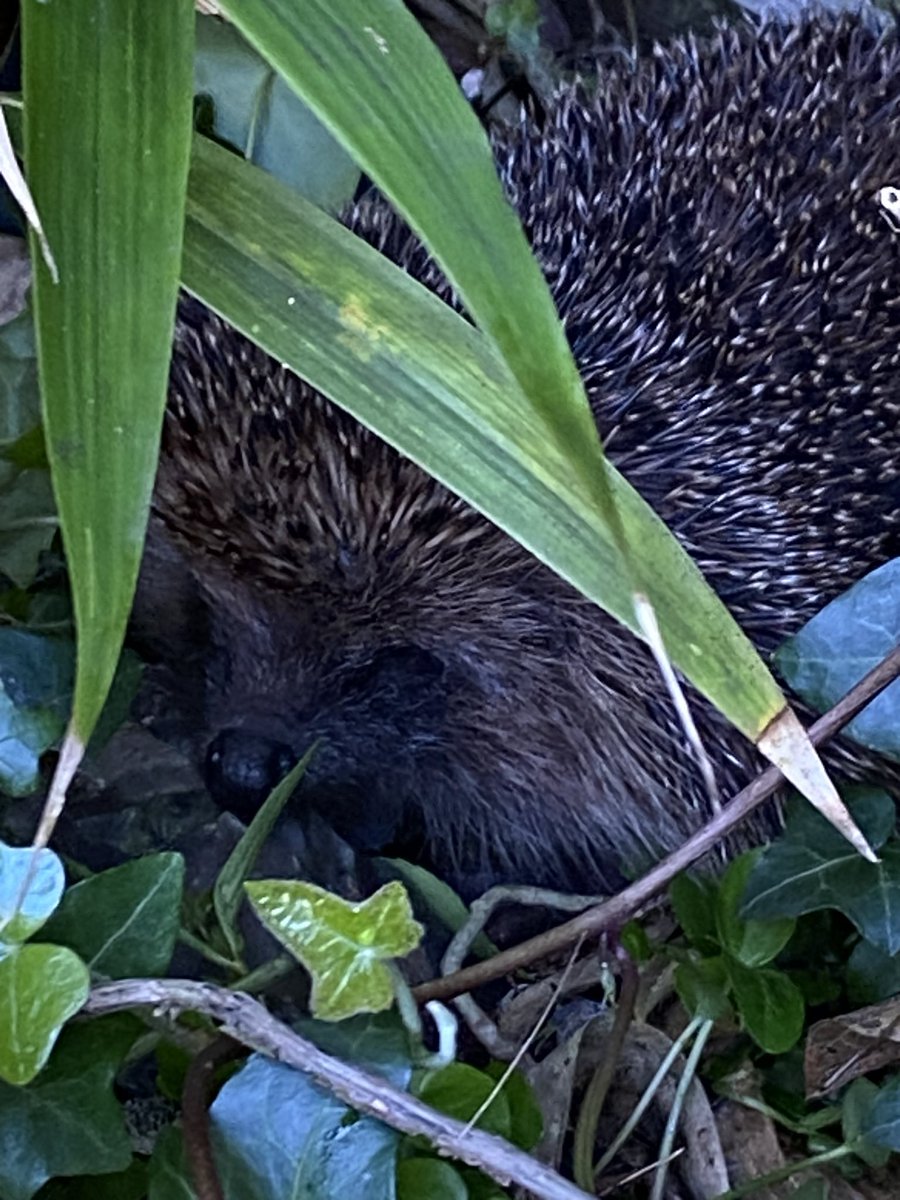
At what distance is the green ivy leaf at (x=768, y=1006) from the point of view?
1.35 metres

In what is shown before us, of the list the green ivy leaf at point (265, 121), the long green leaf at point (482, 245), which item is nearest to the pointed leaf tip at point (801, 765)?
the long green leaf at point (482, 245)

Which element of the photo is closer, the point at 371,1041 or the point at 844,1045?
the point at 371,1041

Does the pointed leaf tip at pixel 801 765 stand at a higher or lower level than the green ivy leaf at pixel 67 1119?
higher

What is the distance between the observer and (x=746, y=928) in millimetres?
1365

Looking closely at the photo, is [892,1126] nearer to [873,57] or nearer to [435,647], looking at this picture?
[435,647]

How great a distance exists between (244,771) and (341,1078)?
0.47 m

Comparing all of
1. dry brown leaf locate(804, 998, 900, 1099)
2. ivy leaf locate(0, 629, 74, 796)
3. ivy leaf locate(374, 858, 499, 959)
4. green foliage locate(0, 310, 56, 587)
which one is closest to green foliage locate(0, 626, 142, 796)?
ivy leaf locate(0, 629, 74, 796)

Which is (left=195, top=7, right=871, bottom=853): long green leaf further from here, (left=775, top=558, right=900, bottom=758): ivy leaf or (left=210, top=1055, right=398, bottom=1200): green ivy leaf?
(left=210, top=1055, right=398, bottom=1200): green ivy leaf

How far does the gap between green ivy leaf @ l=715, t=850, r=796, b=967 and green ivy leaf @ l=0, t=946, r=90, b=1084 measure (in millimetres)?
574

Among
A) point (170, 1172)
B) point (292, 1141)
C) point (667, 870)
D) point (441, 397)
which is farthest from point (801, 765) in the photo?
point (170, 1172)

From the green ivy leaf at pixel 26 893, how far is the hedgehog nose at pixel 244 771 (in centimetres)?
43

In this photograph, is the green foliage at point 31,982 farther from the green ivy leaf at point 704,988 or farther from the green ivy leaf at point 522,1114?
the green ivy leaf at point 704,988

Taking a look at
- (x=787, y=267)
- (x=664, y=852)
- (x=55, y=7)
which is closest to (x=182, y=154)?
(x=55, y=7)

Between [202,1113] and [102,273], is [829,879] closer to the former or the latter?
[202,1113]
